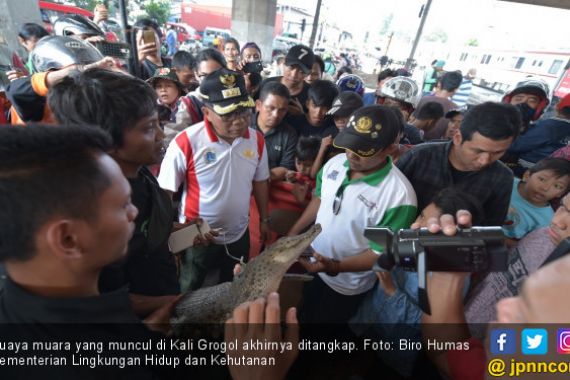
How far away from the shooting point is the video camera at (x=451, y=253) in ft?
3.41

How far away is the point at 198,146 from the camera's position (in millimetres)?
2115

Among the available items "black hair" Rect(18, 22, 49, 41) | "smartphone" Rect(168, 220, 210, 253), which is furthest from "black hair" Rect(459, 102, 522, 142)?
"black hair" Rect(18, 22, 49, 41)

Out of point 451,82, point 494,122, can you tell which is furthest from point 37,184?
point 451,82

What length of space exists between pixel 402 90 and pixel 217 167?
106 inches

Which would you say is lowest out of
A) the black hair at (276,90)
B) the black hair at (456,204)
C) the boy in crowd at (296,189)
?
the boy in crowd at (296,189)

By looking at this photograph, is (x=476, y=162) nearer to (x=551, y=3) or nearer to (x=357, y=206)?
(x=357, y=206)

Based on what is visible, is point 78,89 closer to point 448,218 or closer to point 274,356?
point 274,356

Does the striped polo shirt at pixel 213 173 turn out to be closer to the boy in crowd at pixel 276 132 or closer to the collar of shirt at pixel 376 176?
the boy in crowd at pixel 276 132

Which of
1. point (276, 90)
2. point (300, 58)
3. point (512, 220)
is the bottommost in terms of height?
point (512, 220)

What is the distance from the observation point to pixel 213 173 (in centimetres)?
216

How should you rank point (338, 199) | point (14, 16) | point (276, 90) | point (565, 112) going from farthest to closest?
point (14, 16), point (565, 112), point (276, 90), point (338, 199)

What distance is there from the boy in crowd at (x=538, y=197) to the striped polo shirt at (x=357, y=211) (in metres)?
1.24

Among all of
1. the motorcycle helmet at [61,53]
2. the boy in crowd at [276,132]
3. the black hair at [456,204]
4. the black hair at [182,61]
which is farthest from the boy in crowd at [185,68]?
the black hair at [456,204]

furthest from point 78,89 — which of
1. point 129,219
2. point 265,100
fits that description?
point 265,100
